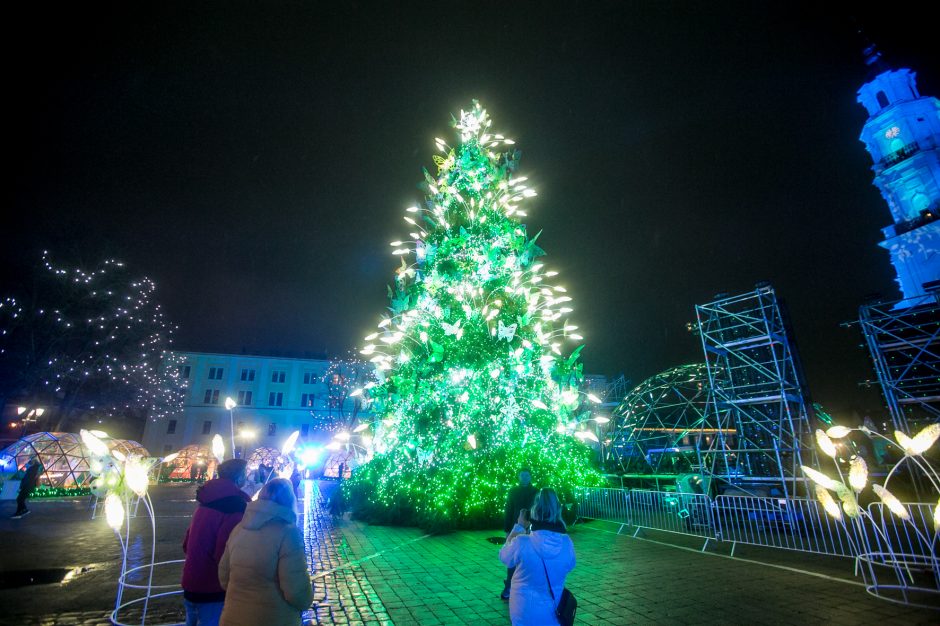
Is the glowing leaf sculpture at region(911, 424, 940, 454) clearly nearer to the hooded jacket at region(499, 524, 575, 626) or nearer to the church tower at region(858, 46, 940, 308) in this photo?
the hooded jacket at region(499, 524, 575, 626)

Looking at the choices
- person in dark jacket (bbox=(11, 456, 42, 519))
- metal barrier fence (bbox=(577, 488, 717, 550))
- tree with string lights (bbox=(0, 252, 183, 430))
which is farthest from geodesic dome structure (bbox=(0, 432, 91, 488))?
metal barrier fence (bbox=(577, 488, 717, 550))

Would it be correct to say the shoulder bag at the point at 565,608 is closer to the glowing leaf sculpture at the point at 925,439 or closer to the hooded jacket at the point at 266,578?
the hooded jacket at the point at 266,578

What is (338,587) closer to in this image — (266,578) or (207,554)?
(207,554)

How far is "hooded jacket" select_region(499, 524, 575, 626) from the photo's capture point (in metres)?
3.39

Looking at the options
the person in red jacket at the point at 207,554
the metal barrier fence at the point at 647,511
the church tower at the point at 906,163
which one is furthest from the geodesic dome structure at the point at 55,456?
the church tower at the point at 906,163

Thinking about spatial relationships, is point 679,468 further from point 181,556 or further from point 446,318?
point 181,556

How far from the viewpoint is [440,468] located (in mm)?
11312

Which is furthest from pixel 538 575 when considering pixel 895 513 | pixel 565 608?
pixel 895 513

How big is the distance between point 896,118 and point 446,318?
48.1 m

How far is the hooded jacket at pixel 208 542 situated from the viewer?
12.9 ft

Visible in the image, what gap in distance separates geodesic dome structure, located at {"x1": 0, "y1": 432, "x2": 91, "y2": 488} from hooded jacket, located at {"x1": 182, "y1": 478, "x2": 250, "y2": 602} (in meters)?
26.6

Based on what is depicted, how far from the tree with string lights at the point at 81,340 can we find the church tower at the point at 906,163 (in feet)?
176

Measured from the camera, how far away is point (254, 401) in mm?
52938

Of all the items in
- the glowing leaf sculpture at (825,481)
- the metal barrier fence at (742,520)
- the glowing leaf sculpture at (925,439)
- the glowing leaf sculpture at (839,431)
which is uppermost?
the glowing leaf sculpture at (839,431)
